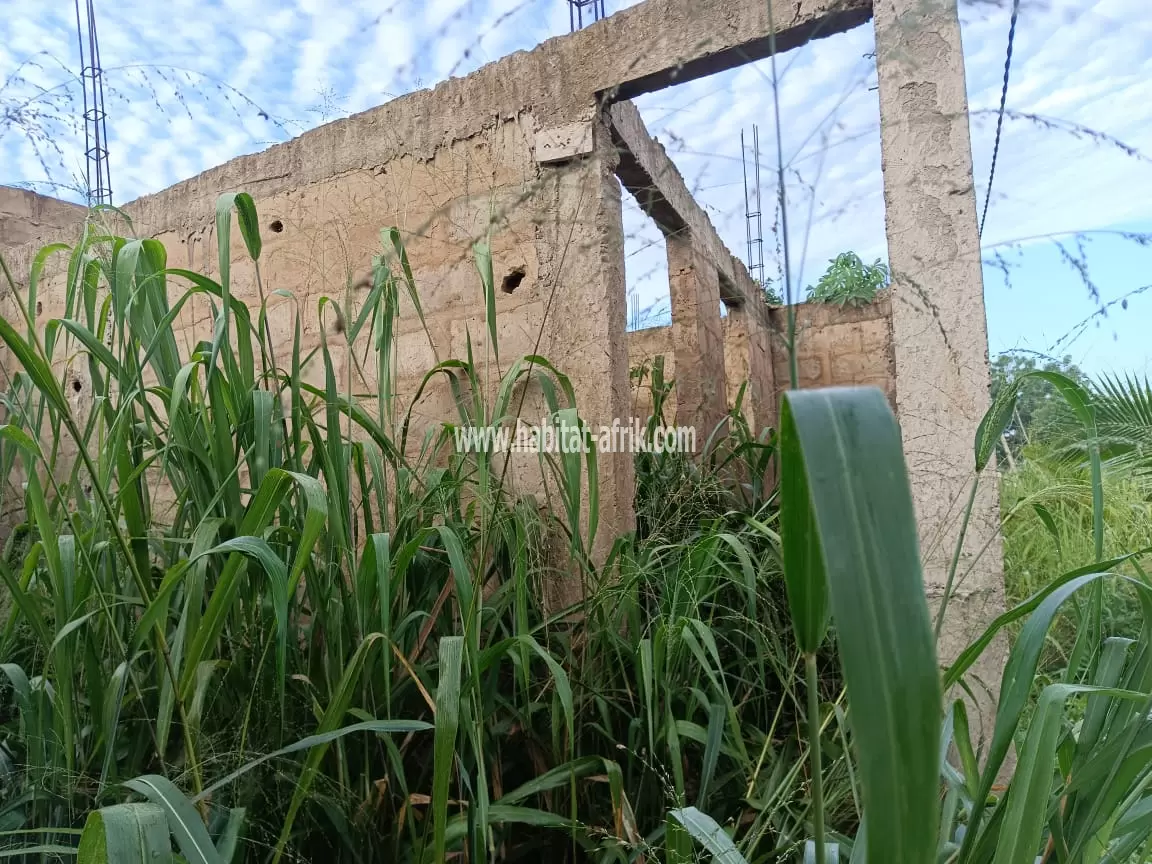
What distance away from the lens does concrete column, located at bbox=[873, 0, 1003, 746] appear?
1.82m

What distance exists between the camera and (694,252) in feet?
12.6

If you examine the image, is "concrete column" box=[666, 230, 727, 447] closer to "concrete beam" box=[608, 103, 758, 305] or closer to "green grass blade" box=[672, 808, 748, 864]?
"concrete beam" box=[608, 103, 758, 305]

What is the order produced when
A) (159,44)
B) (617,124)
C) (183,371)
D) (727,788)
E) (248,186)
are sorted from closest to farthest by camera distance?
1. (183,371)
2. (727,788)
3. (159,44)
4. (617,124)
5. (248,186)

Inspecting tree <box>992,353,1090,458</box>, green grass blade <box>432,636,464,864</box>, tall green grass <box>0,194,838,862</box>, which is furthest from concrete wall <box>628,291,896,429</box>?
green grass blade <box>432,636,464,864</box>

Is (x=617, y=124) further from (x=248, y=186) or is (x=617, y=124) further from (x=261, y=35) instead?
(x=248, y=186)

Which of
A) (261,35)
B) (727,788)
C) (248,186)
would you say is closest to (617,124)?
(261,35)

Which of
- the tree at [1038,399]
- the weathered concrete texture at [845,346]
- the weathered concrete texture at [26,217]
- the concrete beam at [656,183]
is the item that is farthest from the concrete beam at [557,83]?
the weathered concrete texture at [845,346]

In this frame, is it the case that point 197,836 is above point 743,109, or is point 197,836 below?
below

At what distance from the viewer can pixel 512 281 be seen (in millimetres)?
2496

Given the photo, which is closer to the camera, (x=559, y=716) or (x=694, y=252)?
(x=559, y=716)

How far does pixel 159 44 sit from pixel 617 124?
52.0 inches

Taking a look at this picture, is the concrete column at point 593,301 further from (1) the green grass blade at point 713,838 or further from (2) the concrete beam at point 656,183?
(1) the green grass blade at point 713,838

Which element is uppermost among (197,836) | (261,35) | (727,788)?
(261,35)

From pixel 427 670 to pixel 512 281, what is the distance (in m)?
1.40
